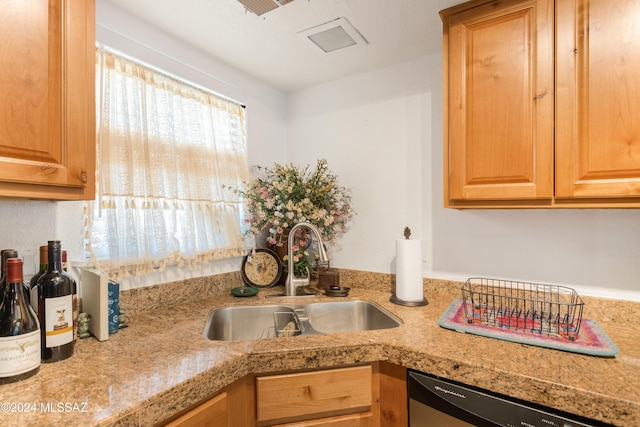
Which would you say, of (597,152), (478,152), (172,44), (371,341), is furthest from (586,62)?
(172,44)

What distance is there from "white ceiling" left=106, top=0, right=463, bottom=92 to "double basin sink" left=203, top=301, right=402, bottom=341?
1330 mm

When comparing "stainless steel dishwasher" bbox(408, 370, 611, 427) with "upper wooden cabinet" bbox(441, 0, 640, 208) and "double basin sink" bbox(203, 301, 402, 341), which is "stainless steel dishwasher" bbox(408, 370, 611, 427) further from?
"upper wooden cabinet" bbox(441, 0, 640, 208)

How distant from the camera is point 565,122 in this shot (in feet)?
3.71

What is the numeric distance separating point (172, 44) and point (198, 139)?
1.53 feet

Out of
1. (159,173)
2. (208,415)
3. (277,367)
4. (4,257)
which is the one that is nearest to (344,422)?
(277,367)

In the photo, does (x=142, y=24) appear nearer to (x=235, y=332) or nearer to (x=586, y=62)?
(x=235, y=332)

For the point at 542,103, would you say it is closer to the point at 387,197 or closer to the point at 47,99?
the point at 387,197

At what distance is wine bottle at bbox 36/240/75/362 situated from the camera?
0.95 m

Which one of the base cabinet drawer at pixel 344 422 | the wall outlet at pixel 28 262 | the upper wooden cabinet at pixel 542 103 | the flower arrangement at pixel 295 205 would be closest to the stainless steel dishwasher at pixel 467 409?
the base cabinet drawer at pixel 344 422

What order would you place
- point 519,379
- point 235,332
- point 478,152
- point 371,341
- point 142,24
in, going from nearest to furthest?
point 519,379, point 371,341, point 478,152, point 142,24, point 235,332

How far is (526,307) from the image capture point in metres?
1.45

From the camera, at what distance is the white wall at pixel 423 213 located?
1.35m

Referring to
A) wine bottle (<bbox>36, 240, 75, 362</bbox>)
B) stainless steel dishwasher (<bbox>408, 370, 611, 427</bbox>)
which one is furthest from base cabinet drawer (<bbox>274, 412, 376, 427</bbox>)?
wine bottle (<bbox>36, 240, 75, 362</bbox>)

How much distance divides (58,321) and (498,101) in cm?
168
